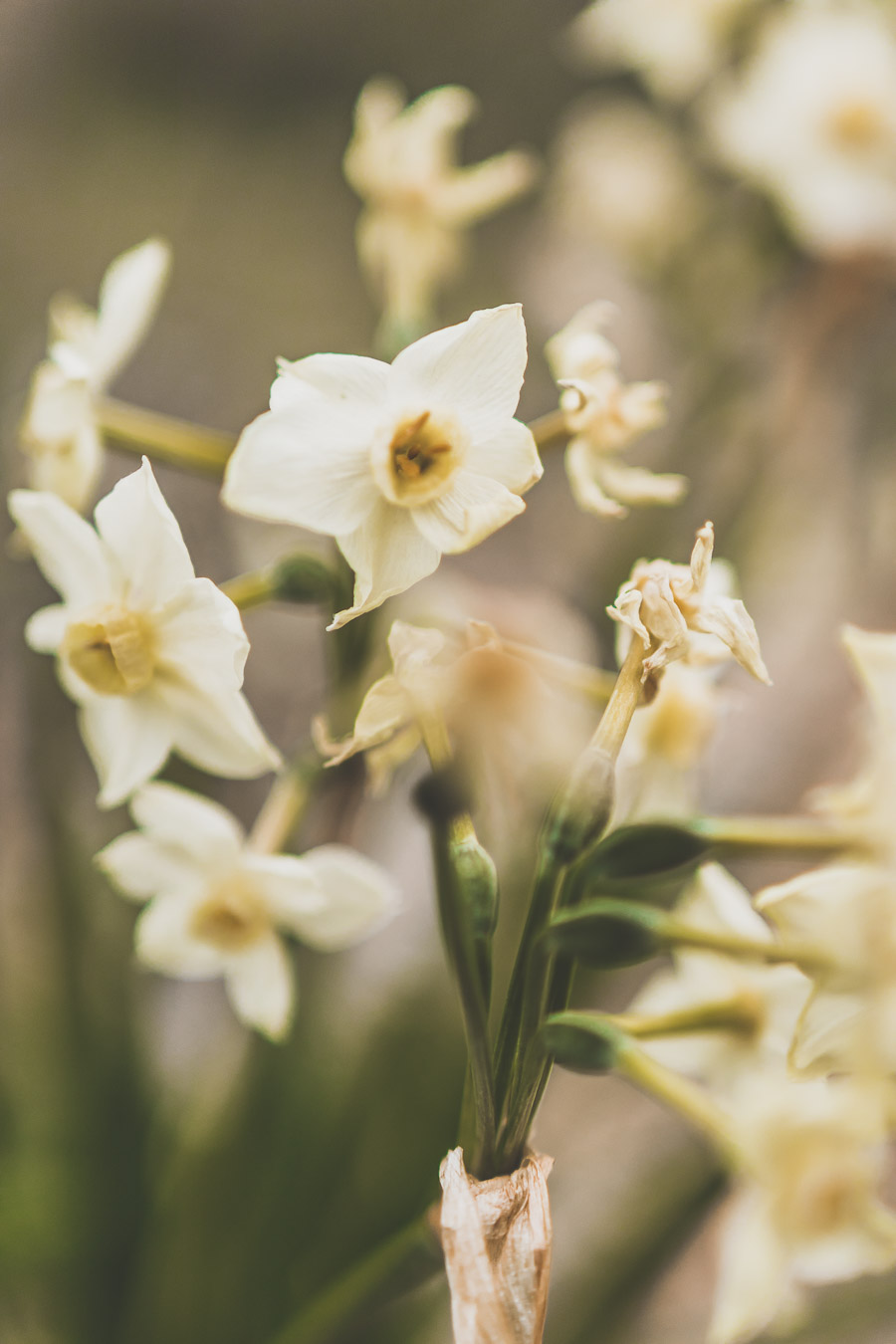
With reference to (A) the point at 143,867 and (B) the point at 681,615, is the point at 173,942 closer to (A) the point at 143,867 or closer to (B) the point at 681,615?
(A) the point at 143,867

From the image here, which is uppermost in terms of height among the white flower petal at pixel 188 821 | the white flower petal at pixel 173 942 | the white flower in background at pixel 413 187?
the white flower in background at pixel 413 187

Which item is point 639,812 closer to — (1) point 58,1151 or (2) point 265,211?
(1) point 58,1151

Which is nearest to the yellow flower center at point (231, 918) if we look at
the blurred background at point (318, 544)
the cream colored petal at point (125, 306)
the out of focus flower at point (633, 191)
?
the blurred background at point (318, 544)

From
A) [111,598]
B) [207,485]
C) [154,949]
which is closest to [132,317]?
[111,598]

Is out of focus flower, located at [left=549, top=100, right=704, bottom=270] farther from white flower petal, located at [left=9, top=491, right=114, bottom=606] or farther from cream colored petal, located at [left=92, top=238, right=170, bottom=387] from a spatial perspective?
white flower petal, located at [left=9, top=491, right=114, bottom=606]

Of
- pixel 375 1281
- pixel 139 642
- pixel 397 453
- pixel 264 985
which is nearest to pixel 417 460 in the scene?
pixel 397 453

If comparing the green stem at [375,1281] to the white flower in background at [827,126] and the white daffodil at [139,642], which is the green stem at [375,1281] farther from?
the white flower in background at [827,126]
